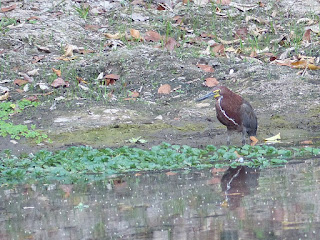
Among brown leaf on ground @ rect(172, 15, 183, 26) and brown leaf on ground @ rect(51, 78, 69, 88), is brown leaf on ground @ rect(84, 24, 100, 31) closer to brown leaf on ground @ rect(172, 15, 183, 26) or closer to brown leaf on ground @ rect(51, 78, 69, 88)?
brown leaf on ground @ rect(172, 15, 183, 26)

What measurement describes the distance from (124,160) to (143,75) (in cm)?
386

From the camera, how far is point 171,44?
12.5 meters

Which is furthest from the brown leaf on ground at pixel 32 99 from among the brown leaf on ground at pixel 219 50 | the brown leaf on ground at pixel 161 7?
the brown leaf on ground at pixel 161 7

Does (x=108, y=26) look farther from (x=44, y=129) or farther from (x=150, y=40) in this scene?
(x=44, y=129)

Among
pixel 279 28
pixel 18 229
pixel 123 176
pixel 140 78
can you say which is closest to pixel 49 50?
pixel 140 78

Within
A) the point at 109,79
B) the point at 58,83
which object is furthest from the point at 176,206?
the point at 109,79

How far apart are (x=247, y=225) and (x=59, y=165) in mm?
3522

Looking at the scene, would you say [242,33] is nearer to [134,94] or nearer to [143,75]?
[143,75]

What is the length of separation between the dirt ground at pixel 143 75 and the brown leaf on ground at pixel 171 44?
0.06 m

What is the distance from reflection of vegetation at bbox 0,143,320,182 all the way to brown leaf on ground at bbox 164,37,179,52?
13.2ft

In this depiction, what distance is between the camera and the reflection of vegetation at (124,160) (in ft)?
25.6

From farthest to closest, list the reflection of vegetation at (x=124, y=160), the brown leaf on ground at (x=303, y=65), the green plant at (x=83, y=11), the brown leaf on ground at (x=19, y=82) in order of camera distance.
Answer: the green plant at (x=83, y=11), the brown leaf on ground at (x=303, y=65), the brown leaf on ground at (x=19, y=82), the reflection of vegetation at (x=124, y=160)

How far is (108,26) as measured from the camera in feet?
43.8

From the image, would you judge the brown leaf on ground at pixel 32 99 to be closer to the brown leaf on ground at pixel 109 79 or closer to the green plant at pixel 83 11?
the brown leaf on ground at pixel 109 79
